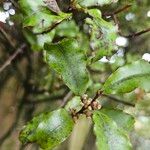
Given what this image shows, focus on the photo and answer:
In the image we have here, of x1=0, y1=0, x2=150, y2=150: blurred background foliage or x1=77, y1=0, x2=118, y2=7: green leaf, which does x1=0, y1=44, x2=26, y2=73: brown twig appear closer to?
x1=0, y1=0, x2=150, y2=150: blurred background foliage

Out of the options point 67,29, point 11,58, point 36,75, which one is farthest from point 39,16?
point 36,75

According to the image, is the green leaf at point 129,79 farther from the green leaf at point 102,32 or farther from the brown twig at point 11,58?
the brown twig at point 11,58

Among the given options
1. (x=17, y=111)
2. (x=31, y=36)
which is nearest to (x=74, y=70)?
(x=31, y=36)

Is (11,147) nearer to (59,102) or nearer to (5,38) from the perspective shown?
(59,102)

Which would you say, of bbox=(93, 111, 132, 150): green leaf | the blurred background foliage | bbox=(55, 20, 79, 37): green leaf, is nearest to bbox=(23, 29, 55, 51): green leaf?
bbox=(55, 20, 79, 37): green leaf

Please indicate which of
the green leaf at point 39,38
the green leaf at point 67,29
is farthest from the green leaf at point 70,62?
the green leaf at point 67,29

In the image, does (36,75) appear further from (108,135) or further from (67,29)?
(108,135)
